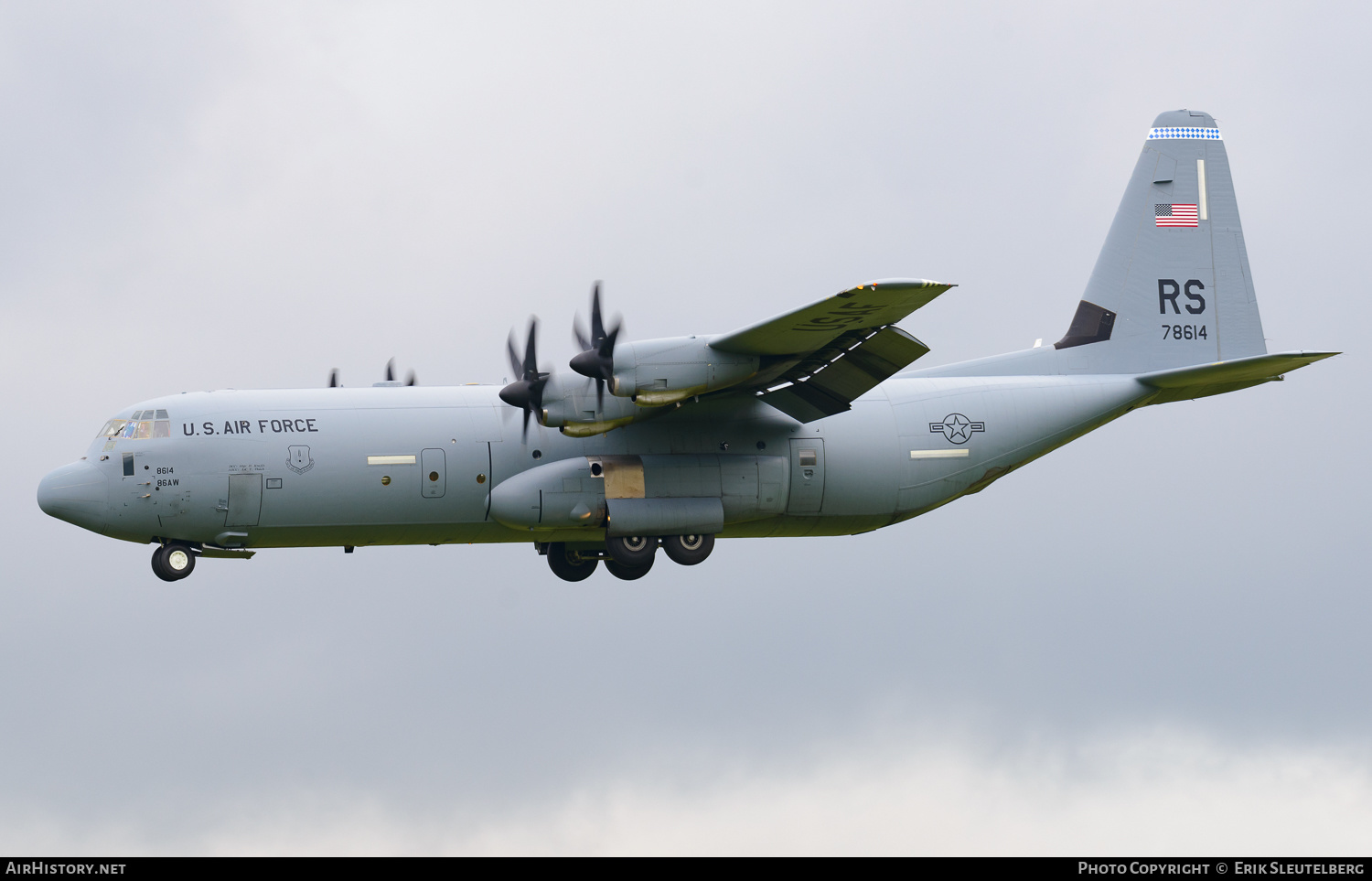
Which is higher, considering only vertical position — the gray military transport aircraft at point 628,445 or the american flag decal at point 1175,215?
the american flag decal at point 1175,215

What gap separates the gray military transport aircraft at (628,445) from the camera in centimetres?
2100

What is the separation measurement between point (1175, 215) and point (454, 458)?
13891 millimetres

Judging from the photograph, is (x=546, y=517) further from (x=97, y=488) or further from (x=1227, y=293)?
(x=1227, y=293)

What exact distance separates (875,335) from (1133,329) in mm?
7196

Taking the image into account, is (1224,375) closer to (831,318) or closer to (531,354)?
(831,318)

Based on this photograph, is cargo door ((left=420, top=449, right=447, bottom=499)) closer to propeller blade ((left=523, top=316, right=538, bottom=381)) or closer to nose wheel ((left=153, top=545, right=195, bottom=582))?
propeller blade ((left=523, top=316, right=538, bottom=381))

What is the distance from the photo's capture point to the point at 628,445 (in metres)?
22.6

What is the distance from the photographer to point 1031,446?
24578 millimetres

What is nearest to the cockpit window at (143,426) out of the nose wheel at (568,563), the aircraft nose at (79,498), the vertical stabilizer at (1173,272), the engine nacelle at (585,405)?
the aircraft nose at (79,498)

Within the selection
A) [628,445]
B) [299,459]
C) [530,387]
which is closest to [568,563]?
[628,445]

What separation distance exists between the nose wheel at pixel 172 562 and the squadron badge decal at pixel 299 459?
2126mm

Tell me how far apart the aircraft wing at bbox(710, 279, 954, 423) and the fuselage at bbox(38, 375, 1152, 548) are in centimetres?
79

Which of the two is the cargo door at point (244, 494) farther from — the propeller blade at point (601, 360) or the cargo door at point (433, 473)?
the propeller blade at point (601, 360)

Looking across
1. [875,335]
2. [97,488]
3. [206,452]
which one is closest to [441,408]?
[206,452]
